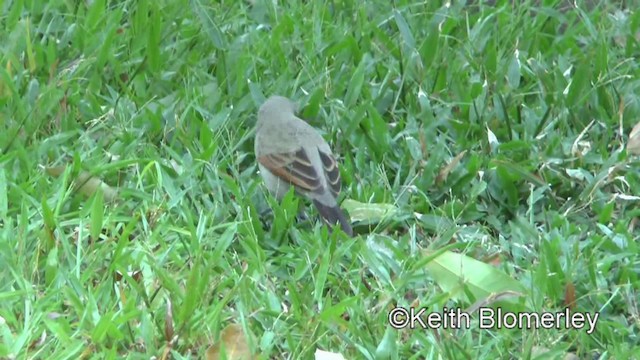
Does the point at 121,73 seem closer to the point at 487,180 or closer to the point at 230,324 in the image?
the point at 487,180

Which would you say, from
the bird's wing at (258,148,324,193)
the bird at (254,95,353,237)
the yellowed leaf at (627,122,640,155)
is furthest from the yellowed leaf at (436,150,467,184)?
the yellowed leaf at (627,122,640,155)

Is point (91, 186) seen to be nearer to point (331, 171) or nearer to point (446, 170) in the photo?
point (331, 171)

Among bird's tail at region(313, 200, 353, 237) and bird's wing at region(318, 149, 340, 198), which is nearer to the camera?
bird's tail at region(313, 200, 353, 237)

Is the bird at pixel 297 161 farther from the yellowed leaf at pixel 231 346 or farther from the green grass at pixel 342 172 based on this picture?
the yellowed leaf at pixel 231 346

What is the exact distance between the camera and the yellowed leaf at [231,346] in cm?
451

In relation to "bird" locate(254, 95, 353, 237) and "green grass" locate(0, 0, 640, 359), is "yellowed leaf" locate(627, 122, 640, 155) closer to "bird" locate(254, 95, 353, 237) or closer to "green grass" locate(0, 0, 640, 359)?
"green grass" locate(0, 0, 640, 359)

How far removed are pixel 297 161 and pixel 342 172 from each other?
24 centimetres

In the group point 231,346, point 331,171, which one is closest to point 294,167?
point 331,171

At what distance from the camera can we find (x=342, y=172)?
600 cm

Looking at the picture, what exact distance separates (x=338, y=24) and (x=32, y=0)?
1.55 m

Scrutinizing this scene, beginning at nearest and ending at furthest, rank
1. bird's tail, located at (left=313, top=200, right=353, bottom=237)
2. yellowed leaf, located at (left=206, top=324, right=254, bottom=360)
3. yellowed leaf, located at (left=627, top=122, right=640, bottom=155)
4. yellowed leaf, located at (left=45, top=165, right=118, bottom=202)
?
1. yellowed leaf, located at (left=206, top=324, right=254, bottom=360)
2. bird's tail, located at (left=313, top=200, right=353, bottom=237)
3. yellowed leaf, located at (left=45, top=165, right=118, bottom=202)
4. yellowed leaf, located at (left=627, top=122, right=640, bottom=155)

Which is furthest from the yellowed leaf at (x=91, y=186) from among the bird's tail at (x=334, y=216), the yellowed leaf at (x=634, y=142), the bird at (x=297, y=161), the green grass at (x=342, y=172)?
the yellowed leaf at (x=634, y=142)

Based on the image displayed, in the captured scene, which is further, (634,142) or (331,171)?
(634,142)

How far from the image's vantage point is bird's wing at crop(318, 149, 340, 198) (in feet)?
18.6
